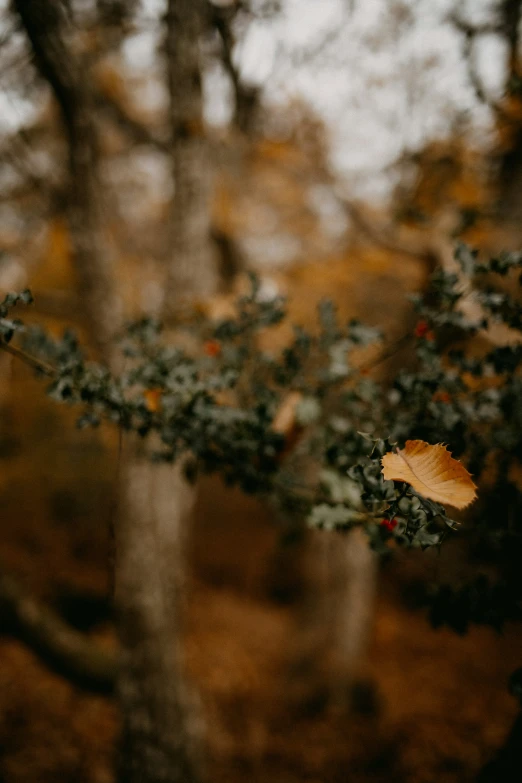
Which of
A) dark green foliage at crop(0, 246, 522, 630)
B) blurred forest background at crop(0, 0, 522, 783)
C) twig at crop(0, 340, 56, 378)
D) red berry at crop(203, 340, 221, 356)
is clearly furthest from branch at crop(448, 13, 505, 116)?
twig at crop(0, 340, 56, 378)

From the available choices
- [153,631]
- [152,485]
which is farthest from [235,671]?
[152,485]

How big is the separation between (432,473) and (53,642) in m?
3.27

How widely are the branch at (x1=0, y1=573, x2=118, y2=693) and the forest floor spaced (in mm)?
815

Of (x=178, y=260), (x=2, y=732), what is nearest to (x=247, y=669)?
(x=2, y=732)

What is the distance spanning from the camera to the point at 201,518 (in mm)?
10672

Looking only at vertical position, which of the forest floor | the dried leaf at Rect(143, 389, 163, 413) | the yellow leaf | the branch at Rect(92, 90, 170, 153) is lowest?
the forest floor

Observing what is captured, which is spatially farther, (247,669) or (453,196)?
(247,669)

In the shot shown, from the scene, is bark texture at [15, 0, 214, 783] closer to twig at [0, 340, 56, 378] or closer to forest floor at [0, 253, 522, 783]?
forest floor at [0, 253, 522, 783]

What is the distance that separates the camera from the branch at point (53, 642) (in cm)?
307

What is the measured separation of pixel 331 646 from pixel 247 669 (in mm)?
1466

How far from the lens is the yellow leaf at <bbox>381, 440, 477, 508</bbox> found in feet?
2.58

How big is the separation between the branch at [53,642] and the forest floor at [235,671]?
815 mm

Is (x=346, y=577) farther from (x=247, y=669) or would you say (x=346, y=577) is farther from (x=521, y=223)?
(x=521, y=223)

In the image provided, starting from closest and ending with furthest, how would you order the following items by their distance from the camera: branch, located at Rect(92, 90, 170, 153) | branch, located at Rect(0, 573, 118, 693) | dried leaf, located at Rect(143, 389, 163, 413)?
dried leaf, located at Rect(143, 389, 163, 413), branch, located at Rect(0, 573, 118, 693), branch, located at Rect(92, 90, 170, 153)
